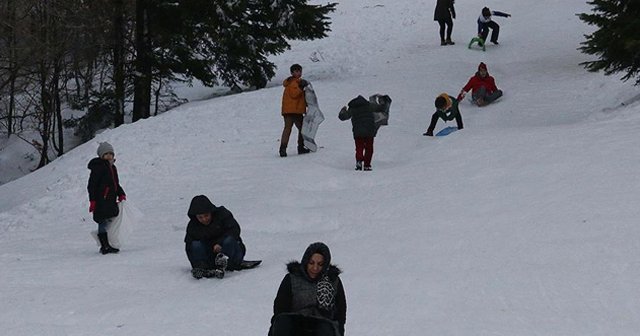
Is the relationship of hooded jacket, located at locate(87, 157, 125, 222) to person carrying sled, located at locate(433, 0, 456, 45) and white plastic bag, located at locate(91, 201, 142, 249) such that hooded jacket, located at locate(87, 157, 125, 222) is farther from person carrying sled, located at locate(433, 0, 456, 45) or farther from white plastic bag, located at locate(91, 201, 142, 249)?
person carrying sled, located at locate(433, 0, 456, 45)

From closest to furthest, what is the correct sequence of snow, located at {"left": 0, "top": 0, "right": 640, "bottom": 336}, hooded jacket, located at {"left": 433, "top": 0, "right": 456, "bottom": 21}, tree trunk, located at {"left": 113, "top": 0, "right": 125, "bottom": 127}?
snow, located at {"left": 0, "top": 0, "right": 640, "bottom": 336} → tree trunk, located at {"left": 113, "top": 0, "right": 125, "bottom": 127} → hooded jacket, located at {"left": 433, "top": 0, "right": 456, "bottom": 21}

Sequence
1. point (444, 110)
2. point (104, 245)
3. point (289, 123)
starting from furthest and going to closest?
point (444, 110)
point (289, 123)
point (104, 245)

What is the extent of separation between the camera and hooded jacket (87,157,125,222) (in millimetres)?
9969

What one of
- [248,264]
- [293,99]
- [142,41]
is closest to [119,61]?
[142,41]

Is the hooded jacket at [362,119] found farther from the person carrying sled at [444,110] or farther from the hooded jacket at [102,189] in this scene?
the hooded jacket at [102,189]

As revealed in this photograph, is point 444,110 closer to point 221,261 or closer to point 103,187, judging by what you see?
point 103,187

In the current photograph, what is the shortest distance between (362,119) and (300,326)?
29.8 ft

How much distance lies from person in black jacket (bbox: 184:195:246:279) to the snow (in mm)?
168

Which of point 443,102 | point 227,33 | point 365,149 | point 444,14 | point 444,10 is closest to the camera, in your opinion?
point 365,149

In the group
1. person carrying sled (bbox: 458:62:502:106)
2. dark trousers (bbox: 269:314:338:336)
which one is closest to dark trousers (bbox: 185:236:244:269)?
dark trousers (bbox: 269:314:338:336)

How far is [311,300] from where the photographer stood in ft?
17.1

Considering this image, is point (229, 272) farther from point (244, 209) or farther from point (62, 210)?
point (62, 210)

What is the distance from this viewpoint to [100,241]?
10.2m

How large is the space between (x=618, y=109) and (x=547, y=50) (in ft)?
32.1
